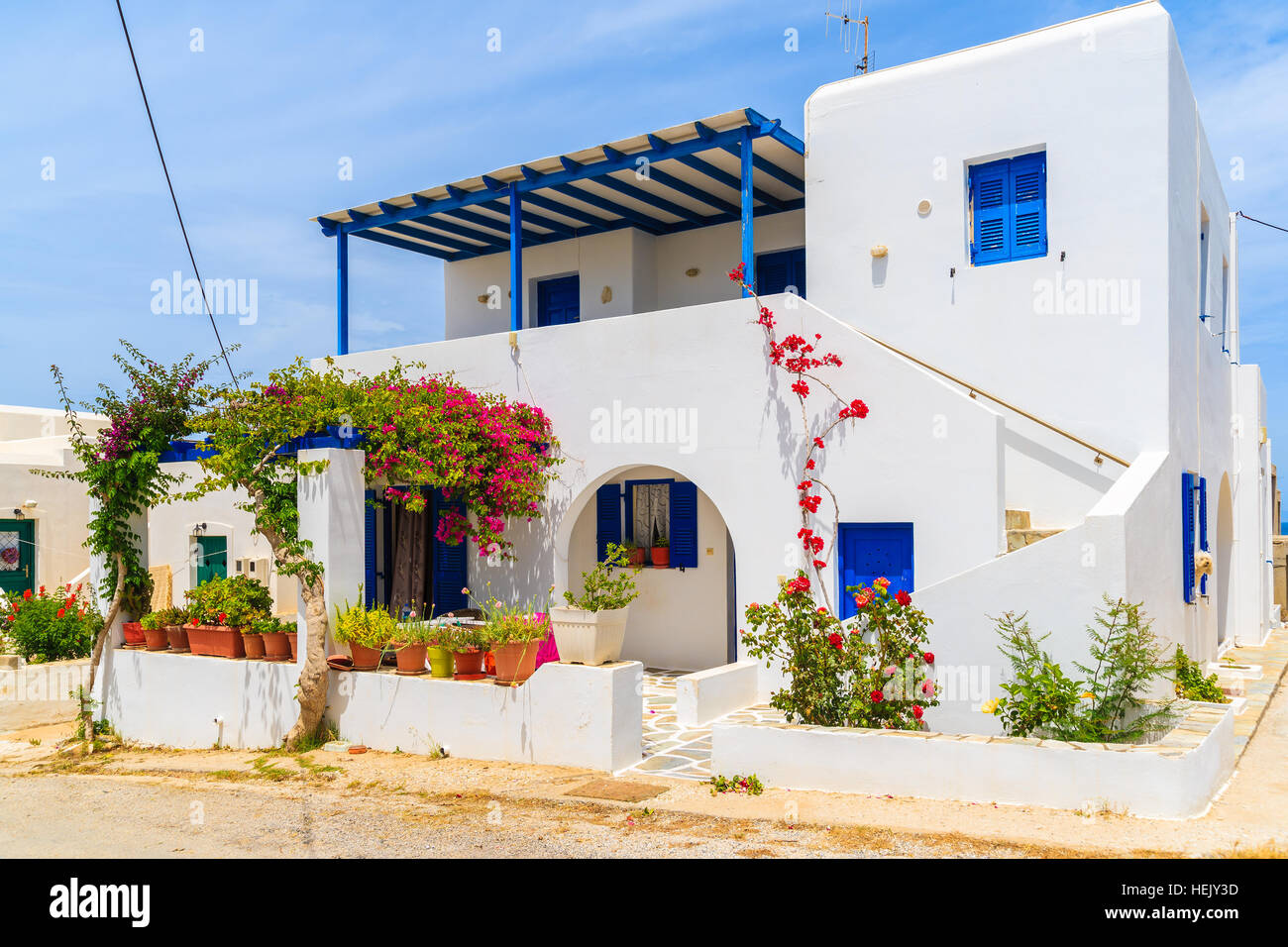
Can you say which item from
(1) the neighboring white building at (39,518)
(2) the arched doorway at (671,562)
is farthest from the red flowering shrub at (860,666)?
(1) the neighboring white building at (39,518)

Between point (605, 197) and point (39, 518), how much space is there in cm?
1424

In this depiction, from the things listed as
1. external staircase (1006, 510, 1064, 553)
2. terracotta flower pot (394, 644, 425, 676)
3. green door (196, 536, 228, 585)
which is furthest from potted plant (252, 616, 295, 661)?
green door (196, 536, 228, 585)

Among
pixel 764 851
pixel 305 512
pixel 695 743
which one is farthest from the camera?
pixel 305 512

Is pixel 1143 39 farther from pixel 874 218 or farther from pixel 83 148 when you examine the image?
pixel 83 148

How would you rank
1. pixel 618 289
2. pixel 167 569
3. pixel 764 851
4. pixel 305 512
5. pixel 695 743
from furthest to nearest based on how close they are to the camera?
pixel 167 569, pixel 618 289, pixel 305 512, pixel 695 743, pixel 764 851

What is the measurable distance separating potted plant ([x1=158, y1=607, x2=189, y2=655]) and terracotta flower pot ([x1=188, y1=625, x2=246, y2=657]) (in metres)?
0.17

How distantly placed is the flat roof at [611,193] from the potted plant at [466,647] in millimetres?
6172

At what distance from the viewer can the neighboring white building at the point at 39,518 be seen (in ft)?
65.5

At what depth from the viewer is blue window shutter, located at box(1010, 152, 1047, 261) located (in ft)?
35.9

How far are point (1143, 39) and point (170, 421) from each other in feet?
37.2

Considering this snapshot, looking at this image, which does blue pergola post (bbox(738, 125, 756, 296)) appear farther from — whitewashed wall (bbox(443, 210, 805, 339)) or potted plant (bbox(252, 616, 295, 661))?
potted plant (bbox(252, 616, 295, 661))

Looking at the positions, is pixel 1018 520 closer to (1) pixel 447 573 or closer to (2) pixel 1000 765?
(2) pixel 1000 765
